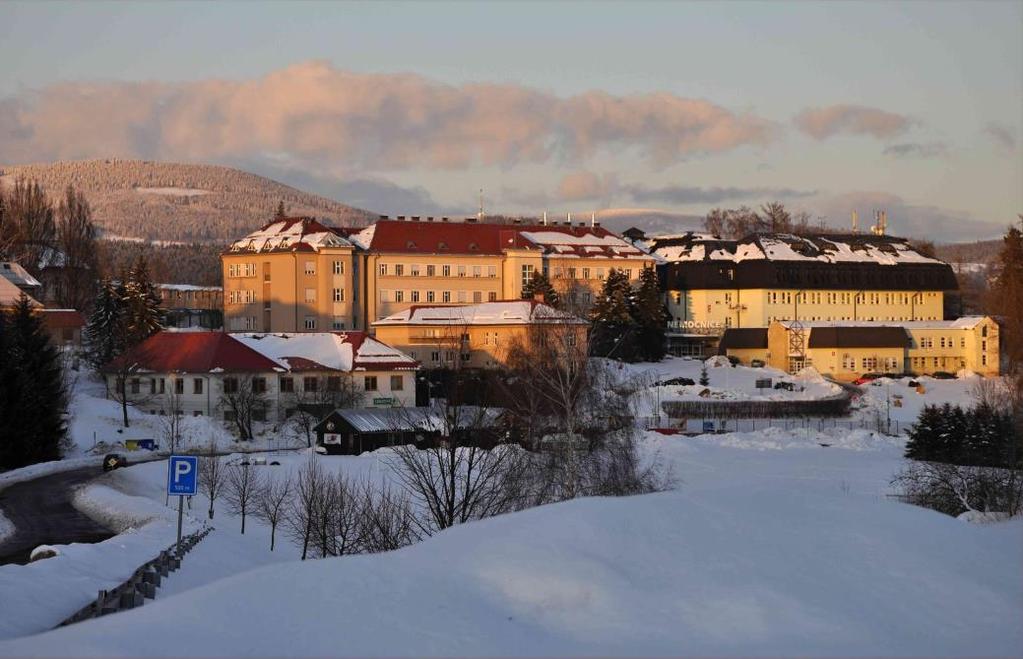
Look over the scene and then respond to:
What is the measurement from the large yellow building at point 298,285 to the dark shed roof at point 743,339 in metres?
27.9

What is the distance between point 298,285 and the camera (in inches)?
3344

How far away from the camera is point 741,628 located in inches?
448

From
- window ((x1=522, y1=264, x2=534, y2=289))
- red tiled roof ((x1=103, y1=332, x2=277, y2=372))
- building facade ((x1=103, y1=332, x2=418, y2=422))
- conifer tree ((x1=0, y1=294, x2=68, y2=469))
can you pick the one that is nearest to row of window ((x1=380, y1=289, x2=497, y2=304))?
window ((x1=522, y1=264, x2=534, y2=289))

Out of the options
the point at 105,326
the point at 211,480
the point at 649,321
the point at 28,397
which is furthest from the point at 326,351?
the point at 211,480

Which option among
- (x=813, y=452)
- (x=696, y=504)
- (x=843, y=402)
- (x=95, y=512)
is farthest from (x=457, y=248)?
(x=696, y=504)

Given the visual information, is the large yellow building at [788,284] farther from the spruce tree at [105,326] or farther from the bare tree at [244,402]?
the spruce tree at [105,326]

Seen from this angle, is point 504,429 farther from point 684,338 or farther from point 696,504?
point 684,338

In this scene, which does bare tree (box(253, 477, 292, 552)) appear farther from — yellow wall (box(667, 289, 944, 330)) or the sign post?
yellow wall (box(667, 289, 944, 330))

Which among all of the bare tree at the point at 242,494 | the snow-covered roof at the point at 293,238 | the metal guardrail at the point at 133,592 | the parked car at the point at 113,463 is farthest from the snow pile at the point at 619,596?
the snow-covered roof at the point at 293,238

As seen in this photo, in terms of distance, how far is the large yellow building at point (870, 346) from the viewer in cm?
8356

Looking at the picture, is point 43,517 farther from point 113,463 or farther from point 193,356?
point 193,356

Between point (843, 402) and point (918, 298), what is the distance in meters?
36.1

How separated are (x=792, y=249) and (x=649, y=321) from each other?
790 inches

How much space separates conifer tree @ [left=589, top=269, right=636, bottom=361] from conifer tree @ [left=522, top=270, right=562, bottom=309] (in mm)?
2889
